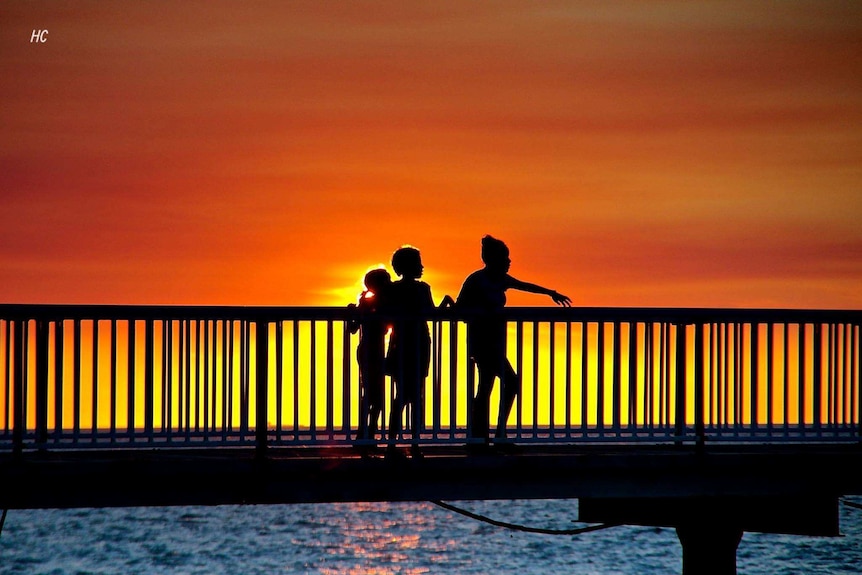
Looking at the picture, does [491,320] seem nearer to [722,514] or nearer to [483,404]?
[483,404]

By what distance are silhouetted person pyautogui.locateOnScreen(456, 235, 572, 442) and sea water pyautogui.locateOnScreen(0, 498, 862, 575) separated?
185 ft

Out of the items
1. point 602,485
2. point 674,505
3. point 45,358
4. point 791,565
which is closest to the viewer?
point 45,358

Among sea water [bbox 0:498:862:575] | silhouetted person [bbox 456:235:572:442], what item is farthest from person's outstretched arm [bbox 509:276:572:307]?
sea water [bbox 0:498:862:575]

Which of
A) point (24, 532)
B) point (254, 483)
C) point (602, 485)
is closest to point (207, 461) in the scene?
point (254, 483)

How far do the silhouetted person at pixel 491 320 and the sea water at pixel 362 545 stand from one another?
56.3 m

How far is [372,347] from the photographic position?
11.7 metres

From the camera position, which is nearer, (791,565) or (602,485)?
(602,485)

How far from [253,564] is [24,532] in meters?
25.2

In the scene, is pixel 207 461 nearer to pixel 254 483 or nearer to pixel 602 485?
pixel 254 483

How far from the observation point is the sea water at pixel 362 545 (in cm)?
7106

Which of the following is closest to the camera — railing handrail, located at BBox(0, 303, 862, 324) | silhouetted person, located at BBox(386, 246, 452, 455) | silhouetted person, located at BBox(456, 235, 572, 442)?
railing handrail, located at BBox(0, 303, 862, 324)

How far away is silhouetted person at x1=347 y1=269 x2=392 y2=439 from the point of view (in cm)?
1165

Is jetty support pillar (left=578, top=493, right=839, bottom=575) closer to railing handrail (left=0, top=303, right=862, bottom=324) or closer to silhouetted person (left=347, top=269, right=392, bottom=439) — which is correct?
railing handrail (left=0, top=303, right=862, bottom=324)

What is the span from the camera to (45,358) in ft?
37.4
